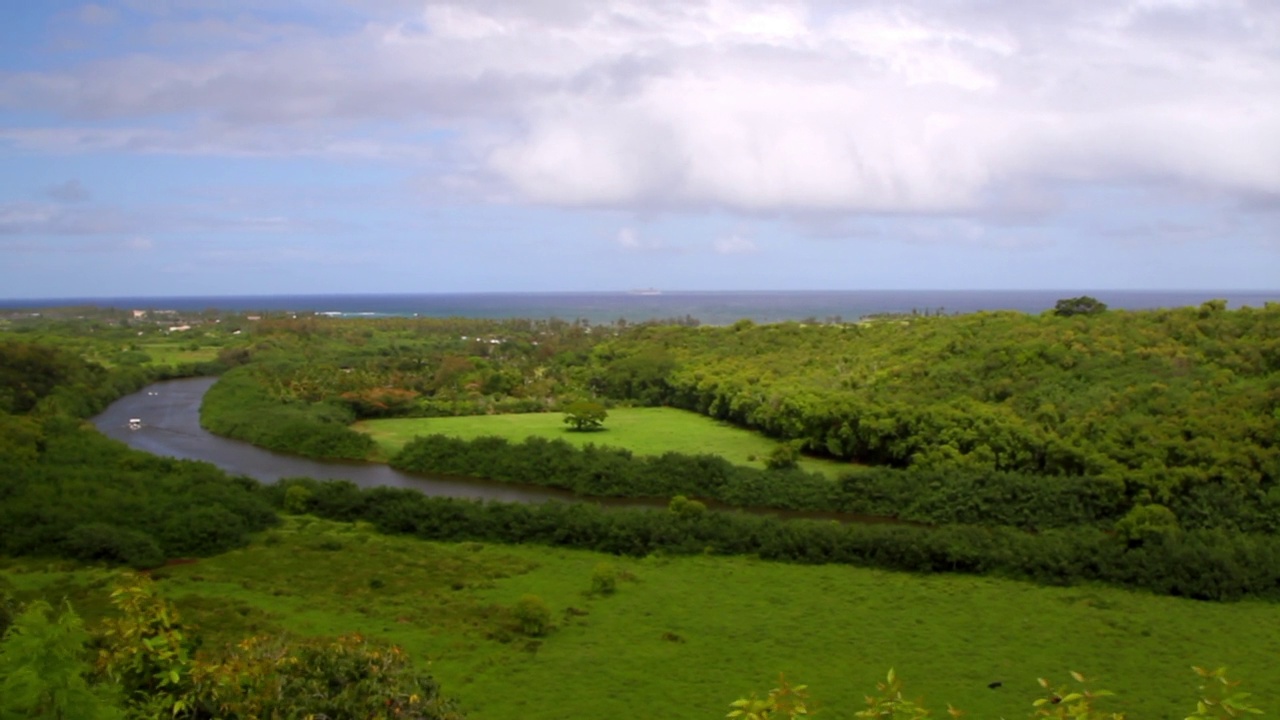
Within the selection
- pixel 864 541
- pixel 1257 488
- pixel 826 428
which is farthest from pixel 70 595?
pixel 1257 488

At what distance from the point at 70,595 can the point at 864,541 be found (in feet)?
47.1

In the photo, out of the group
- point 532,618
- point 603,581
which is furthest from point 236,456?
point 532,618

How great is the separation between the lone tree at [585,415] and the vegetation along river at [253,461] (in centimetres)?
509

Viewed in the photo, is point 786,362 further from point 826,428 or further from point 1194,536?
point 1194,536

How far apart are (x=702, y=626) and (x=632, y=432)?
694 inches

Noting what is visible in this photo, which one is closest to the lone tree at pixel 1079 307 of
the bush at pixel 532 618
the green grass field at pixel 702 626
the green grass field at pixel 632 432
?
the green grass field at pixel 632 432

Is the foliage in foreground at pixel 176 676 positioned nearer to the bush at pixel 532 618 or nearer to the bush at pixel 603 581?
the bush at pixel 532 618

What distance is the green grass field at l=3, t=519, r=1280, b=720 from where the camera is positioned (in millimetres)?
12844

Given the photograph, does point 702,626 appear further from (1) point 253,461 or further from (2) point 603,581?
(1) point 253,461

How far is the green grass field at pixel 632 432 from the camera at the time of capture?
29.5m

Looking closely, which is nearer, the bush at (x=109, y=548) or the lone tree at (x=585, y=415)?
the bush at (x=109, y=548)

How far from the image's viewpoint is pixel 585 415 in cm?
3281

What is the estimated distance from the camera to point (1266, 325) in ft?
88.3

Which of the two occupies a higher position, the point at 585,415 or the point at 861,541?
the point at 585,415
